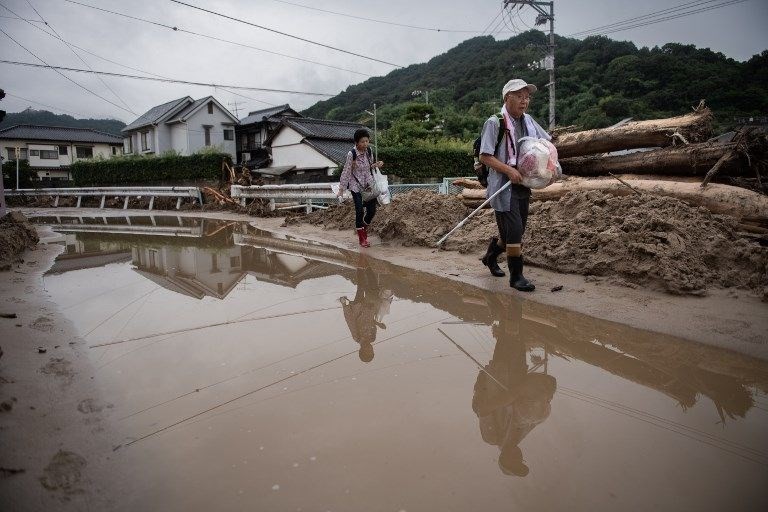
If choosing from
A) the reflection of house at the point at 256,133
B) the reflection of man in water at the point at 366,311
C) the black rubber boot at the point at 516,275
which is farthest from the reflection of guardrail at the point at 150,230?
the reflection of house at the point at 256,133

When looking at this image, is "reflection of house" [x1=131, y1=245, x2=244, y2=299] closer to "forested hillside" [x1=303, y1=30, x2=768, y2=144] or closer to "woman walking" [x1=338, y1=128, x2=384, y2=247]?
"woman walking" [x1=338, y1=128, x2=384, y2=247]

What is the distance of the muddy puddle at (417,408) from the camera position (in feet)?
4.89

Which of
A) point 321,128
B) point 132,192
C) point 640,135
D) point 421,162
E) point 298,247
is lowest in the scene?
point 298,247

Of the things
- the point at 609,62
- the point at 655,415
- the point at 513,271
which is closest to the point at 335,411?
the point at 655,415

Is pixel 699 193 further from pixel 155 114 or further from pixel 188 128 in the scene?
pixel 155 114

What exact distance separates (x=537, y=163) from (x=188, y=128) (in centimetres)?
3698

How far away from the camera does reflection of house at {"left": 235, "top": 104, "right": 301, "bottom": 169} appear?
35.1 metres

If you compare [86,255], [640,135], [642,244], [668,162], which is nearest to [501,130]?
[642,244]

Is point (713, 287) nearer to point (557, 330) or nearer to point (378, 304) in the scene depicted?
point (557, 330)

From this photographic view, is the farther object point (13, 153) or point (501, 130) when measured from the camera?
point (13, 153)

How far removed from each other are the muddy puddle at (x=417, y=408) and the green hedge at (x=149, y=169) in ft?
70.1

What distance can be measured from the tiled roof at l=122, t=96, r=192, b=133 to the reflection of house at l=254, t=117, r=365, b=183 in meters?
12.9

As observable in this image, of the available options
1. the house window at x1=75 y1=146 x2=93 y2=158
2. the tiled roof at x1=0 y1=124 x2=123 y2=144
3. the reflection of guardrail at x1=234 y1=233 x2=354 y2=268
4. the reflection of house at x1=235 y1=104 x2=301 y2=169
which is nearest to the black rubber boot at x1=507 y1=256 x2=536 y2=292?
the reflection of guardrail at x1=234 y1=233 x2=354 y2=268

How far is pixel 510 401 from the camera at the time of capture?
209 cm
